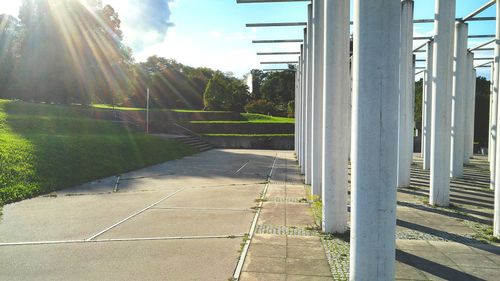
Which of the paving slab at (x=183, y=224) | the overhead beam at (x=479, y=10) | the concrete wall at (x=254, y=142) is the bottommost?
the paving slab at (x=183, y=224)

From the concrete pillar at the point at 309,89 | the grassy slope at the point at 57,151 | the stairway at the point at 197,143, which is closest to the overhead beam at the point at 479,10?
the concrete pillar at the point at 309,89

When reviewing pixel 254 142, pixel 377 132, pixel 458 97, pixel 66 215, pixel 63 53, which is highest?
pixel 63 53

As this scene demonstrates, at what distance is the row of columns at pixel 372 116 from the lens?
3369mm

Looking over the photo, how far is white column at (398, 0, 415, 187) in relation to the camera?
995 centimetres

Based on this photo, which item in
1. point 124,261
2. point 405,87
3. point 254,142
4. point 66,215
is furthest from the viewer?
point 254,142

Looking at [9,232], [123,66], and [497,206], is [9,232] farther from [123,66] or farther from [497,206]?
[123,66]

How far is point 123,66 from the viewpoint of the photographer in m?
32.2

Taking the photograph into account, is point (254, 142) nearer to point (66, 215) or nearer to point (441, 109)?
point (441, 109)

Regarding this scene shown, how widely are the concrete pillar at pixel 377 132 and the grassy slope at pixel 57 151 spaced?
8.22 m

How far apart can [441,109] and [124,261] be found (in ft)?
22.8

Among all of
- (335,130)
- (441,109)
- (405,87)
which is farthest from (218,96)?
(335,130)

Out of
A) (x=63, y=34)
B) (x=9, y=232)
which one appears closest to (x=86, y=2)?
(x=63, y=34)

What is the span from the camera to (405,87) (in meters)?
10.2

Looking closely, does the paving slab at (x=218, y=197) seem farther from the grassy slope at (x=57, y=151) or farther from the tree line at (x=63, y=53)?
the tree line at (x=63, y=53)
